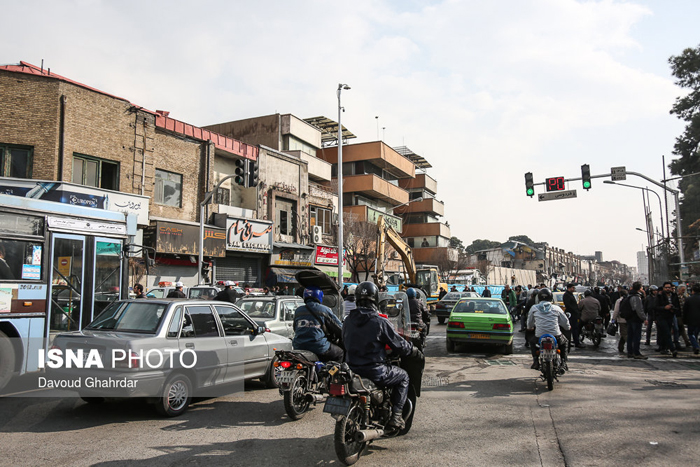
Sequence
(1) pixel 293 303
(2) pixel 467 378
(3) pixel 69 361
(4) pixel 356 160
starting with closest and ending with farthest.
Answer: (3) pixel 69 361 < (2) pixel 467 378 < (1) pixel 293 303 < (4) pixel 356 160

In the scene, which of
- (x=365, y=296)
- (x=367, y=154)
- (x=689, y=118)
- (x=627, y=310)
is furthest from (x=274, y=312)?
(x=689, y=118)

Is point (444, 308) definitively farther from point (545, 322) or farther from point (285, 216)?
point (545, 322)

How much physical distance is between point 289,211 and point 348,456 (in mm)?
28805

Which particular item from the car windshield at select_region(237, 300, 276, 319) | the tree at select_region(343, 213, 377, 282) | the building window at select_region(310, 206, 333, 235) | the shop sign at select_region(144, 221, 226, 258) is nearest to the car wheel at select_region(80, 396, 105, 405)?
the car windshield at select_region(237, 300, 276, 319)

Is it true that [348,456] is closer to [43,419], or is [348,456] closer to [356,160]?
[43,419]

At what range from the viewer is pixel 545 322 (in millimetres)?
9328

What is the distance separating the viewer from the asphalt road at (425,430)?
5074mm

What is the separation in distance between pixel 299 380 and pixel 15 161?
1827 centimetres

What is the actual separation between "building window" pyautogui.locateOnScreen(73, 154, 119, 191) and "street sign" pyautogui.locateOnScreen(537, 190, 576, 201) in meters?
18.1

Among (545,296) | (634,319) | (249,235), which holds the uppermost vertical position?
(249,235)

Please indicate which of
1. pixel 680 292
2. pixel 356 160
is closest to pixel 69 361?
pixel 680 292

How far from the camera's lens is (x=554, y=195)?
67.6 feet

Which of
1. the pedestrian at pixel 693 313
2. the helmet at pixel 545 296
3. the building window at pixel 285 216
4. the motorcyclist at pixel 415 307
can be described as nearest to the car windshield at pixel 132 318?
the motorcyclist at pixel 415 307

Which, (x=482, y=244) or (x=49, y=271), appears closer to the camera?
(x=49, y=271)
